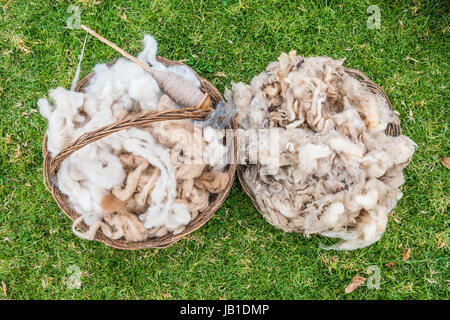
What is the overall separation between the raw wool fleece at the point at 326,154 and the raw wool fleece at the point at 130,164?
1.08ft

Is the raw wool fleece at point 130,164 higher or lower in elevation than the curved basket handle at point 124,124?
lower

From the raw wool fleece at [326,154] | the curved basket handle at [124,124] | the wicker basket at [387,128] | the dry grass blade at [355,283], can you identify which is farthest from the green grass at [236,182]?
the curved basket handle at [124,124]

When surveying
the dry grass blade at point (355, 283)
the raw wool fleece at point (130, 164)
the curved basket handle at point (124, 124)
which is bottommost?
the dry grass blade at point (355, 283)

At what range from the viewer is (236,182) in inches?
99.0

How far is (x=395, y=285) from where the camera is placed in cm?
255

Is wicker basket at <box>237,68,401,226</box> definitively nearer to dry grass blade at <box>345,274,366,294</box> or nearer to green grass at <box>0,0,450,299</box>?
green grass at <box>0,0,450,299</box>

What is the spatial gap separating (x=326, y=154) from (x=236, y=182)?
2.73 ft

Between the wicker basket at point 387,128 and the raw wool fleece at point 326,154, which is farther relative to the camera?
the wicker basket at point 387,128

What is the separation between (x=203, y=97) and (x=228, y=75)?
30.4 inches

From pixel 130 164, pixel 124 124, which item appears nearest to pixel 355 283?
pixel 130 164

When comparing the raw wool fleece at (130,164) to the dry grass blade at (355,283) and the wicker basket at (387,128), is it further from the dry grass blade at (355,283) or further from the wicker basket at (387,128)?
the dry grass blade at (355,283)

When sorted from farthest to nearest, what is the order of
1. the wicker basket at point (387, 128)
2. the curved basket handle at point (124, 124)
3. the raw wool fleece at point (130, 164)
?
1. the wicker basket at point (387, 128)
2. the raw wool fleece at point (130, 164)
3. the curved basket handle at point (124, 124)

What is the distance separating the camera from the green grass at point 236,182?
2.52 m

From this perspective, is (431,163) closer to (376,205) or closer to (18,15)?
(376,205)
